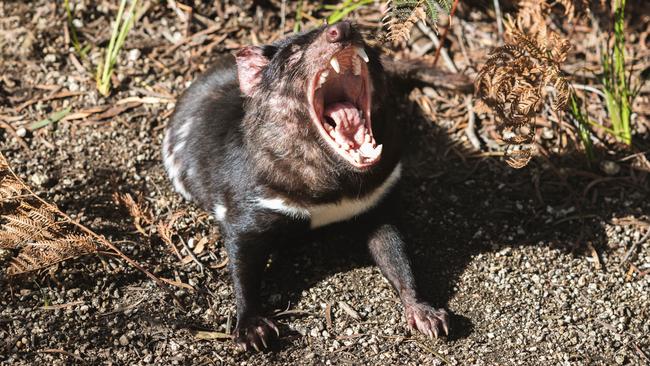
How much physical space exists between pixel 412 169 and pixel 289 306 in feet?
3.63

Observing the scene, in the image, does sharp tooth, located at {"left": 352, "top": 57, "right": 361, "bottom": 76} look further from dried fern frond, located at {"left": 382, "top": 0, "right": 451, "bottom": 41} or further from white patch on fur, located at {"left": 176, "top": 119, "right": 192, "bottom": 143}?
white patch on fur, located at {"left": 176, "top": 119, "right": 192, "bottom": 143}

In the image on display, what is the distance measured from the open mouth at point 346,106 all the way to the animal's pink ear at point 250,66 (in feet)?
0.89

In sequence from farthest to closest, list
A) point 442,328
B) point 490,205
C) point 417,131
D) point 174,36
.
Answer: point 174,36 → point 417,131 → point 490,205 → point 442,328

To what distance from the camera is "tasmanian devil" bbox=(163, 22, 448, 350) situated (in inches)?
126

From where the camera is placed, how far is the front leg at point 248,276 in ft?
10.8

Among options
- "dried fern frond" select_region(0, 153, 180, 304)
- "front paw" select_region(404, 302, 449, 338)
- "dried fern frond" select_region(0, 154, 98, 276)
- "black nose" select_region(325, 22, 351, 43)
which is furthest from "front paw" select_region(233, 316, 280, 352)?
"black nose" select_region(325, 22, 351, 43)

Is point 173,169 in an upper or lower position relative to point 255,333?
upper

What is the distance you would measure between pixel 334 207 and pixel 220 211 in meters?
0.53

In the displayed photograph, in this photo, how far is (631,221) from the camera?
388 centimetres

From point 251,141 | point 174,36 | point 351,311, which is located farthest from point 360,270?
point 174,36

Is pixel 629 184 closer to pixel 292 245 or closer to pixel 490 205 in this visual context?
pixel 490 205

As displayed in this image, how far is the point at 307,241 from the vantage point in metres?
3.77

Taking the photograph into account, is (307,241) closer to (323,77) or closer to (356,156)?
(356,156)

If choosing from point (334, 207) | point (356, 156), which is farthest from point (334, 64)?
point (334, 207)
